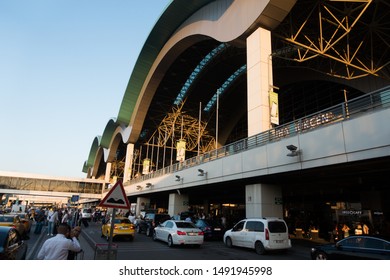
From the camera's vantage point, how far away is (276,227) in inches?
576

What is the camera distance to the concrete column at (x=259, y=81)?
20156 millimetres

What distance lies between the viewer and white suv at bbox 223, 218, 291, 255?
46.8 ft

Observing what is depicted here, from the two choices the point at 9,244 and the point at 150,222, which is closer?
the point at 9,244

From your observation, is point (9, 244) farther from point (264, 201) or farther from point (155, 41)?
point (155, 41)

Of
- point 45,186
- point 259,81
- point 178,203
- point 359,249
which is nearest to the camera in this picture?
point 359,249

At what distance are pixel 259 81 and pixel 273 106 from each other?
7.23 ft

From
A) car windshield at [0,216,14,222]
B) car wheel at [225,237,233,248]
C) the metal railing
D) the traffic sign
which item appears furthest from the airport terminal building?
car windshield at [0,216,14,222]

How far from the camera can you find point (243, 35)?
2423 cm

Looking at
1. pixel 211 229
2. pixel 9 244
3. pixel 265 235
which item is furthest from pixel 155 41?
pixel 9 244

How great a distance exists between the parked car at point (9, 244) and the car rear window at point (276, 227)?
35.2 ft

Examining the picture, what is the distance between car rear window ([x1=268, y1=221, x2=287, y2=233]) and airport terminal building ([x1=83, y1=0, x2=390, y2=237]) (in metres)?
2.84

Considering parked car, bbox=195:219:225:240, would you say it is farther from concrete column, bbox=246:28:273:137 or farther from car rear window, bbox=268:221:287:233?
car rear window, bbox=268:221:287:233

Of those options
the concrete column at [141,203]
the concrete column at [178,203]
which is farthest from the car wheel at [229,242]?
the concrete column at [141,203]

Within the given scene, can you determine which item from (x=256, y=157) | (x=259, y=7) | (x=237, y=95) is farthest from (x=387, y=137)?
(x=237, y=95)
